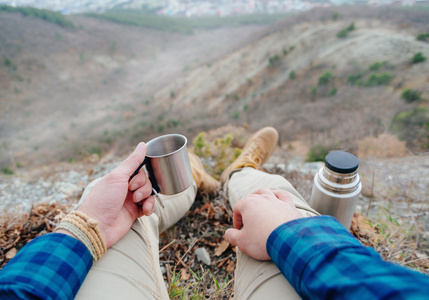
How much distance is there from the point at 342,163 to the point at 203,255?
1039 millimetres

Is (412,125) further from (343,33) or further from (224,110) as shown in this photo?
(343,33)

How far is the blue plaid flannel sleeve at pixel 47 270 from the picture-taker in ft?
2.22

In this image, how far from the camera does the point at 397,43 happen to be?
464 inches

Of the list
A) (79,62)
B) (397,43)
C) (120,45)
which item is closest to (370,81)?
(397,43)

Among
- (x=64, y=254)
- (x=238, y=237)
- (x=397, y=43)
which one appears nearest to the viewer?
Answer: (x=64, y=254)

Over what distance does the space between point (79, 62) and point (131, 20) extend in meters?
16.8

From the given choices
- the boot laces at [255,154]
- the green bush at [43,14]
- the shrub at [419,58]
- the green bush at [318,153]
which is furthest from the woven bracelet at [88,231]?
the green bush at [43,14]

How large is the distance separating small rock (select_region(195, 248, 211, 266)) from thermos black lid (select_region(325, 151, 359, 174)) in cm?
97

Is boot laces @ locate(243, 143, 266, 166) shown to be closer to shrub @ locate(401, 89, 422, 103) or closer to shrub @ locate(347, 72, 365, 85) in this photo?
shrub @ locate(401, 89, 422, 103)

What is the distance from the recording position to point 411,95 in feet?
22.6

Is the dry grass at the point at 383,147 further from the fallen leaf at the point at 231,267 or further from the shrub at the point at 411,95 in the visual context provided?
the fallen leaf at the point at 231,267

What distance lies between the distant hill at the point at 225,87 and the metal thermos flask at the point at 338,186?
4348mm

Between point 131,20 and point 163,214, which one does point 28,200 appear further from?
point 131,20

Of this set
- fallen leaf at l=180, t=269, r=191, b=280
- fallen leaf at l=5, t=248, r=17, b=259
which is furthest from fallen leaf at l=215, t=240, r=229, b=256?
fallen leaf at l=5, t=248, r=17, b=259
